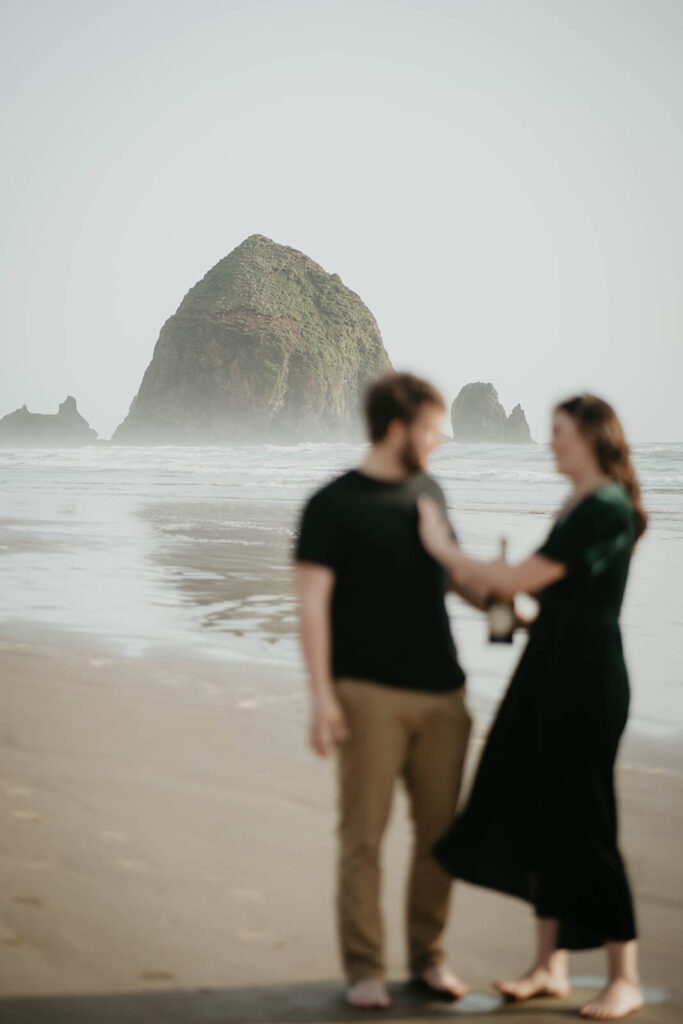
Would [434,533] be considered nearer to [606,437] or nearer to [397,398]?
[397,398]

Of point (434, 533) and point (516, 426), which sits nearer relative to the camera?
point (434, 533)

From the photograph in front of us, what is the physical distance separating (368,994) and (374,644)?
0.98m

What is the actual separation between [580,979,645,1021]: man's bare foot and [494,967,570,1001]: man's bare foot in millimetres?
115

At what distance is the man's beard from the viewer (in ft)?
9.37

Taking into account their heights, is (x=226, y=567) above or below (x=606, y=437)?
below

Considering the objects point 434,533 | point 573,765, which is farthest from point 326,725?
point 573,765

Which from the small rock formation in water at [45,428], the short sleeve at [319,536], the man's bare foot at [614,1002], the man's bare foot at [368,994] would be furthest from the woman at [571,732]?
the small rock formation in water at [45,428]

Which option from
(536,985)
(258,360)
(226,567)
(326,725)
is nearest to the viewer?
(326,725)

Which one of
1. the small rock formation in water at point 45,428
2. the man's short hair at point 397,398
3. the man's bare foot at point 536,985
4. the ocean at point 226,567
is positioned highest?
the small rock formation in water at point 45,428

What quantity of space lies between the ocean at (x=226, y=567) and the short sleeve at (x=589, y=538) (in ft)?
10.2

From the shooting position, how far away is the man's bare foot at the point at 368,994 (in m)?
2.80

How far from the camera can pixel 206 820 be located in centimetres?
404

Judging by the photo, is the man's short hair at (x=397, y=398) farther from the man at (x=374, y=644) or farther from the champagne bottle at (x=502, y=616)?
the champagne bottle at (x=502, y=616)

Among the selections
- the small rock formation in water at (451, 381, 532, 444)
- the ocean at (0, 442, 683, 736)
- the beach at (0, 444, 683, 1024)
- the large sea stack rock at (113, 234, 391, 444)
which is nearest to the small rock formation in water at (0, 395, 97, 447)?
the large sea stack rock at (113, 234, 391, 444)
